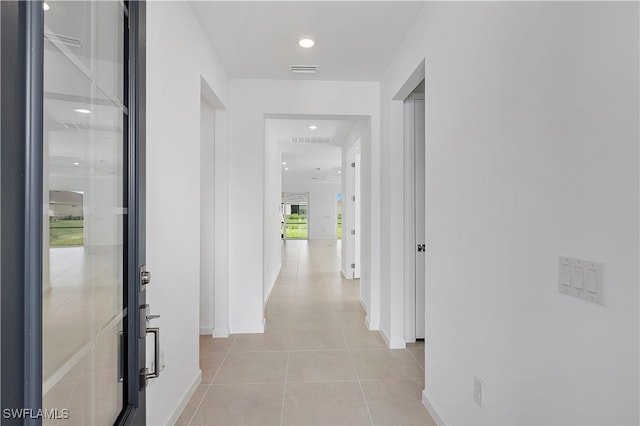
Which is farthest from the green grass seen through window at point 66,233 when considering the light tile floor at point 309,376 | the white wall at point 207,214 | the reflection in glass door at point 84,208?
the white wall at point 207,214

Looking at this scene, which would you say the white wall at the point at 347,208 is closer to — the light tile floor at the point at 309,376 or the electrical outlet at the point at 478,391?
the light tile floor at the point at 309,376

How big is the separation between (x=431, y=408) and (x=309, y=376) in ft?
2.99

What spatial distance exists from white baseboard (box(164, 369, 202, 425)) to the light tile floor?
35mm

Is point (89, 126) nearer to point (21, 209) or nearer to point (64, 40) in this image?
point (64, 40)

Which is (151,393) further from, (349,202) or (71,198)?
(349,202)

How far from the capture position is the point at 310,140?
19.0 feet

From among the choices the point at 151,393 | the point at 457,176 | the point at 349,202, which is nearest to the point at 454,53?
the point at 457,176

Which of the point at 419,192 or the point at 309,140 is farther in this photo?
the point at 309,140

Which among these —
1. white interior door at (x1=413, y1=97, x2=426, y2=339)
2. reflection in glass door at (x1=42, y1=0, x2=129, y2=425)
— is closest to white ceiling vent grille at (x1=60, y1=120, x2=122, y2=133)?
reflection in glass door at (x1=42, y1=0, x2=129, y2=425)

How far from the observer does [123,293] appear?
3.49ft

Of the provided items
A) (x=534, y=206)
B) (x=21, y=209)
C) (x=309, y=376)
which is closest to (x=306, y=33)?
(x=534, y=206)

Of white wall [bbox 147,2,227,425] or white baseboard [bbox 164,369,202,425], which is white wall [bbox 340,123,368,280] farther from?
white baseboard [bbox 164,369,202,425]

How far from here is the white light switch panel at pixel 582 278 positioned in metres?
0.85

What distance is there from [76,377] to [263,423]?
1334mm
